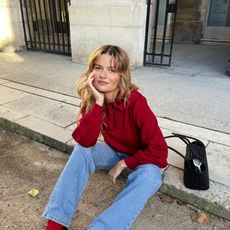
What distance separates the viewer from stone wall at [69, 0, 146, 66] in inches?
205

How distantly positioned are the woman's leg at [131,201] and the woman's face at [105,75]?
0.59 metres

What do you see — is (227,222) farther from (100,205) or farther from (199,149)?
(100,205)

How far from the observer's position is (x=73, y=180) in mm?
1896

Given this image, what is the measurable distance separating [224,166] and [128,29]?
3635mm

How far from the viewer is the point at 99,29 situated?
566 centimetres

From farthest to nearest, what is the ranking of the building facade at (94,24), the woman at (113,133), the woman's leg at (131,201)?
the building facade at (94,24)
the woman at (113,133)
the woman's leg at (131,201)

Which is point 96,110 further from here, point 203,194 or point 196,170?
point 203,194

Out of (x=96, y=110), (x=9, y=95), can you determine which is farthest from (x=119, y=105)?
(x=9, y=95)

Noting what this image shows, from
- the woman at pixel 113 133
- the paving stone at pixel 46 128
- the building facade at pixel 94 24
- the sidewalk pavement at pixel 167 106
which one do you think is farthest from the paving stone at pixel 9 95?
the woman at pixel 113 133

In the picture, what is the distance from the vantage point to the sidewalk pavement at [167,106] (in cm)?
228

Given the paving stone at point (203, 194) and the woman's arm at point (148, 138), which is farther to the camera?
the paving stone at point (203, 194)

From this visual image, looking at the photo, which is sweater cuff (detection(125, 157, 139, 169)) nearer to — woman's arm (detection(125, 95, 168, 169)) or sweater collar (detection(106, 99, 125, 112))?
woman's arm (detection(125, 95, 168, 169))

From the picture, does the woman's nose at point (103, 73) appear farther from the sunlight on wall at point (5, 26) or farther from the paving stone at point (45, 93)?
the sunlight on wall at point (5, 26)

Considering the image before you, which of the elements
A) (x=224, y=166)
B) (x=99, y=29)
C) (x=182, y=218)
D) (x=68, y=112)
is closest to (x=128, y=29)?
(x=99, y=29)
